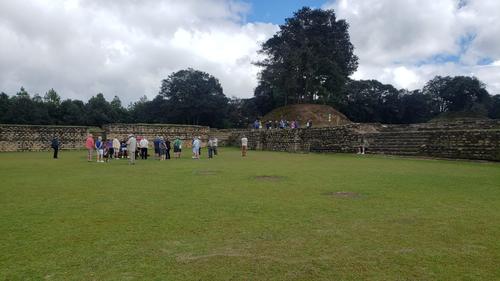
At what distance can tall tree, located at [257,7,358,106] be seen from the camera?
4039 centimetres

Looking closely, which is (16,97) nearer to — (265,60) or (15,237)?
(265,60)

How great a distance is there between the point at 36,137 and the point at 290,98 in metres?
27.4

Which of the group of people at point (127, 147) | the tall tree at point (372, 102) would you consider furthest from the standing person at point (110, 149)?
the tall tree at point (372, 102)

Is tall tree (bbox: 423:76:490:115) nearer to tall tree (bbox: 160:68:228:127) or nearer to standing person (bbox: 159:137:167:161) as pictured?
tall tree (bbox: 160:68:228:127)

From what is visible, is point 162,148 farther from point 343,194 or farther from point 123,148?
point 343,194

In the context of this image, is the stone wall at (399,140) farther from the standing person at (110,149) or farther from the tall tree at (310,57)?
the tall tree at (310,57)

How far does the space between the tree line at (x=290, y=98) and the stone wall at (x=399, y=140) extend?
15.7 m

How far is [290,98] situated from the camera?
45.9m

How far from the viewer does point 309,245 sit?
445 centimetres

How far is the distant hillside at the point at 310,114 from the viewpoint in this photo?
38.9 metres

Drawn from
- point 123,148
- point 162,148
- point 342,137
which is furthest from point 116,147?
point 342,137

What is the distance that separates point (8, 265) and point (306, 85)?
133ft

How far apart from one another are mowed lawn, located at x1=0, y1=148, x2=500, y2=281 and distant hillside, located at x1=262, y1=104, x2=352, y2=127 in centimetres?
2986

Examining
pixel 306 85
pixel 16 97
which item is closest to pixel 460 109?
pixel 306 85
